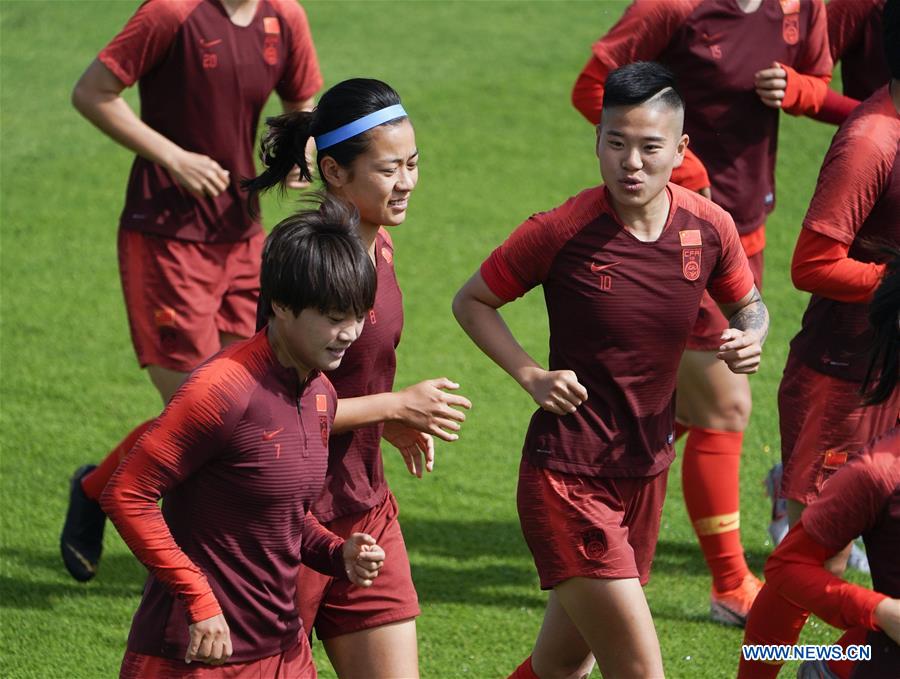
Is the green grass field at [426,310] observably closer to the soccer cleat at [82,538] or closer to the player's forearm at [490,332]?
the soccer cleat at [82,538]

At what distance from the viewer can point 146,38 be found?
527cm

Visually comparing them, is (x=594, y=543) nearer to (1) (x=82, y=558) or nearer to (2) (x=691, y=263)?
(2) (x=691, y=263)

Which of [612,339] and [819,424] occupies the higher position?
[612,339]

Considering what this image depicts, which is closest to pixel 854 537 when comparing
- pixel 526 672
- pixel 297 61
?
pixel 526 672

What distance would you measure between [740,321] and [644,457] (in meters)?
0.46

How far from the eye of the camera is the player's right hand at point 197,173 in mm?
5285

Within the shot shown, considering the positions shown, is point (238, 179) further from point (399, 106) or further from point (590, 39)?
point (590, 39)

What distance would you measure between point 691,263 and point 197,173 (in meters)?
2.07

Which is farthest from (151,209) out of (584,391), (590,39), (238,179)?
(590,39)

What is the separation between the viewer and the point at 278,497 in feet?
10.9

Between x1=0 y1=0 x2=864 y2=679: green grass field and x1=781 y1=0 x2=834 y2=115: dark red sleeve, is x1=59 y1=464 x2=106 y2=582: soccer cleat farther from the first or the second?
x1=781 y1=0 x2=834 y2=115: dark red sleeve

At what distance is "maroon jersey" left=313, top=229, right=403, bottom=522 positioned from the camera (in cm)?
385

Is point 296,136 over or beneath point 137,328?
over

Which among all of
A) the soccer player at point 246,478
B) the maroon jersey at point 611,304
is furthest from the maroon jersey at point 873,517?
the soccer player at point 246,478
